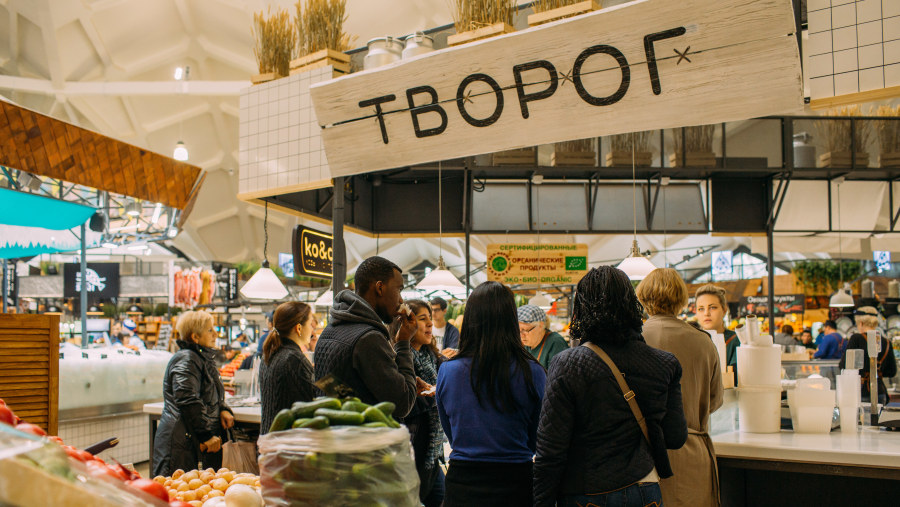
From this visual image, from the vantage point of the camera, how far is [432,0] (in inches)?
520

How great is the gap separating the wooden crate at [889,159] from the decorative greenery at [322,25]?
7.15 metres

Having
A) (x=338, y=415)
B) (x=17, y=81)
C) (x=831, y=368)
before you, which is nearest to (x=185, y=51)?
(x=17, y=81)

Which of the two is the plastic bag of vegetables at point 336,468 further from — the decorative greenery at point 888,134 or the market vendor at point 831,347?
the market vendor at point 831,347

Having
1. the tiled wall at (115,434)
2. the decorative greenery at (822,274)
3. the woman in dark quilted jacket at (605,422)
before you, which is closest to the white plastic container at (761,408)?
the woman in dark quilted jacket at (605,422)

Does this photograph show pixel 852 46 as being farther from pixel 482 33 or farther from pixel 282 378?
pixel 282 378

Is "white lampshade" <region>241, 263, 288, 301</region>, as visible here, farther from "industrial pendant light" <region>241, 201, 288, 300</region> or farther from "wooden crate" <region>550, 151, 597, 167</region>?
"wooden crate" <region>550, 151, 597, 167</region>

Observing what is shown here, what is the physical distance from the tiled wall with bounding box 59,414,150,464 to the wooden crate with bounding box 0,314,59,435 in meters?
3.13

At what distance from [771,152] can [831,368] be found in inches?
169

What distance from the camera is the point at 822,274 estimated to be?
16766mm

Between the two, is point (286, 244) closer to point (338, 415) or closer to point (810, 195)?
point (810, 195)

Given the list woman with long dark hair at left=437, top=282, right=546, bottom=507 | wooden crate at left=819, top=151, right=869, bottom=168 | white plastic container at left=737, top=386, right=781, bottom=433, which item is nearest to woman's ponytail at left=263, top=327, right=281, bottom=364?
woman with long dark hair at left=437, top=282, right=546, bottom=507

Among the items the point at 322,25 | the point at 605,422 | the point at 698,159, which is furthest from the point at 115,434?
the point at 698,159

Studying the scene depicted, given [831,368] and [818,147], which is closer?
[831,368]

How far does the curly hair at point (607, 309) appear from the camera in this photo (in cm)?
244
